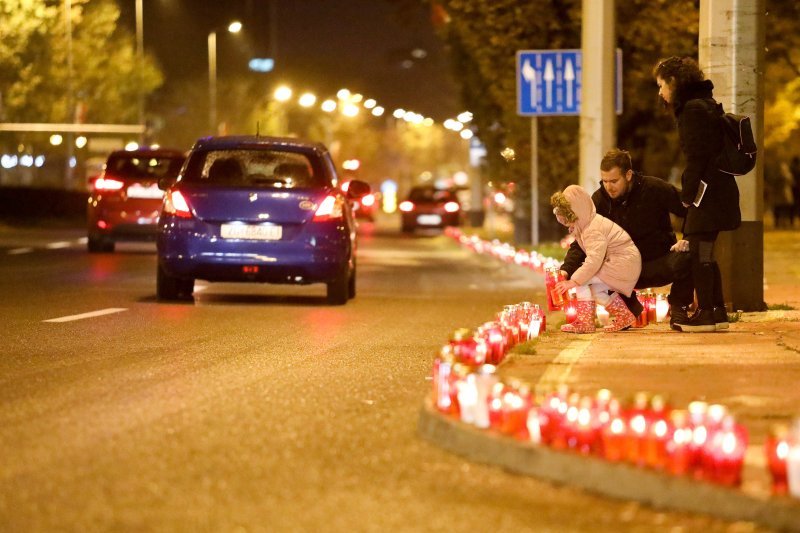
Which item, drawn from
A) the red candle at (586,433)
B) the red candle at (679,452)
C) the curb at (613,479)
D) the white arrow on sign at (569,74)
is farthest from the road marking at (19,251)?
the red candle at (679,452)

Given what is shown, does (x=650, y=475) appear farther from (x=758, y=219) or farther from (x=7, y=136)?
(x=7, y=136)

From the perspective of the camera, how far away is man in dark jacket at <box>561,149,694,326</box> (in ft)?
41.2

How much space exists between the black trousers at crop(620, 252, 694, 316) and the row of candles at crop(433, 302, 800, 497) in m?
4.36

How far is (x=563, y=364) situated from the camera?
1027 centimetres

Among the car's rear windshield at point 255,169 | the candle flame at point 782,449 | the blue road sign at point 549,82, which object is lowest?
the candle flame at point 782,449

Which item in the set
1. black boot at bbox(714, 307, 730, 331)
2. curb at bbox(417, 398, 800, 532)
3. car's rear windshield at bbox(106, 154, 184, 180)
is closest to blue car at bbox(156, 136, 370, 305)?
black boot at bbox(714, 307, 730, 331)

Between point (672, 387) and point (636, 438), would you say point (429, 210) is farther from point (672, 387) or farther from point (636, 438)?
point (636, 438)

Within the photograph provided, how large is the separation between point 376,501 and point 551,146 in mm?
24131

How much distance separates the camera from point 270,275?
16594 millimetres

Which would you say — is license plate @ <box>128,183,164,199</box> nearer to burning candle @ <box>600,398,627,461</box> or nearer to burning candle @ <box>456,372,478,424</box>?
burning candle @ <box>456,372,478,424</box>

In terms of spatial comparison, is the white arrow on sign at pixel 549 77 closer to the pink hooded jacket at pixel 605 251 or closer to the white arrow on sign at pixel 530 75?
the white arrow on sign at pixel 530 75

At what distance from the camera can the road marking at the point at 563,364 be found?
369 inches

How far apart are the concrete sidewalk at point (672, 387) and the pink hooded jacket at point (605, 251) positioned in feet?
1.31

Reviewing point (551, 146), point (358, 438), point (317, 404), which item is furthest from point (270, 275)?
point (551, 146)
